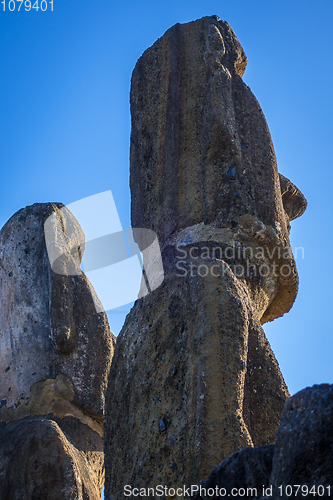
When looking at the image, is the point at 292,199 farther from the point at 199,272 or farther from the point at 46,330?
the point at 46,330

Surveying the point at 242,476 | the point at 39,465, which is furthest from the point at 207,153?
the point at 39,465

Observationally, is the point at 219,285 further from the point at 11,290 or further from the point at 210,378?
the point at 11,290

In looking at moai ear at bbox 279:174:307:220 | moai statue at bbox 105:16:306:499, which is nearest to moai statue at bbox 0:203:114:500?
moai statue at bbox 105:16:306:499

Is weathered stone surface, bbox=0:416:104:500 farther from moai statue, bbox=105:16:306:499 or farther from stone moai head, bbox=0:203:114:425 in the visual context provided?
moai statue, bbox=105:16:306:499

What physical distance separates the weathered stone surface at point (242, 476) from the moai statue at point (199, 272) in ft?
1.22

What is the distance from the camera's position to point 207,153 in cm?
278

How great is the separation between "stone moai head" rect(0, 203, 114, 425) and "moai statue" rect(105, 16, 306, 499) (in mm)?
1056

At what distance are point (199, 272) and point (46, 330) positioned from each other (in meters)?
1.74

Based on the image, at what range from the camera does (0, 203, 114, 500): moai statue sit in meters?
3.19

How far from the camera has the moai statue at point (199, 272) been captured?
81.0 inches

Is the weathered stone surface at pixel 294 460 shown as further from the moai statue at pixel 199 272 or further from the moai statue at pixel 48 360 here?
the moai statue at pixel 48 360

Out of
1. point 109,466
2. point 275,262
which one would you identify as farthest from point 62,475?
point 275,262

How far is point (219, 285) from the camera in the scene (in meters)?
2.23

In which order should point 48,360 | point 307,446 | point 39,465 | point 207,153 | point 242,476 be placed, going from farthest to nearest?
1. point 48,360
2. point 39,465
3. point 207,153
4. point 242,476
5. point 307,446
